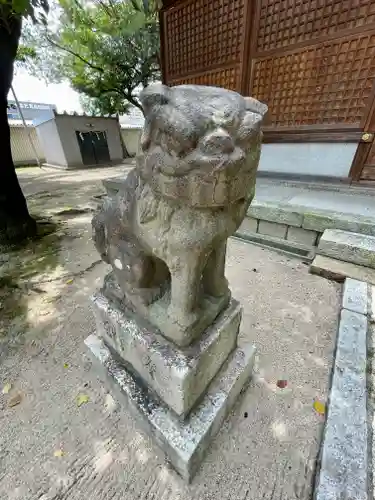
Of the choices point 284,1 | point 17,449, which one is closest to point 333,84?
point 284,1

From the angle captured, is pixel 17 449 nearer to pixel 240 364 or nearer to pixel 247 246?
pixel 240 364

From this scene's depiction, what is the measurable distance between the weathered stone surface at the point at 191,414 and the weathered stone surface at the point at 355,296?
110 cm

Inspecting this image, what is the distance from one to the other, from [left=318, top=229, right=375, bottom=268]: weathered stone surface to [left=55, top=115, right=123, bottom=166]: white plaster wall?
1296 centimetres

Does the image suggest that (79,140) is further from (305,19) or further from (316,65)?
(316,65)

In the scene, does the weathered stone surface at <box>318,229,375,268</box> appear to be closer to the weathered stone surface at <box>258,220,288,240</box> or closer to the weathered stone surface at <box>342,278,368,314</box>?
the weathered stone surface at <box>342,278,368,314</box>

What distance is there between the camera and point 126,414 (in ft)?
4.95

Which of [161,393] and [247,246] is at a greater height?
[161,393]

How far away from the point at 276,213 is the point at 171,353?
258cm

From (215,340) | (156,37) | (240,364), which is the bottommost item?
(240,364)

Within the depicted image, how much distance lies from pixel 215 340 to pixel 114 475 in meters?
0.84

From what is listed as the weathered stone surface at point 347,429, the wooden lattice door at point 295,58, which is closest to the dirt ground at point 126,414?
the weathered stone surface at point 347,429

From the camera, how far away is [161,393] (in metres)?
1.33

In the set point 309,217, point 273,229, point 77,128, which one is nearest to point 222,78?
point 273,229

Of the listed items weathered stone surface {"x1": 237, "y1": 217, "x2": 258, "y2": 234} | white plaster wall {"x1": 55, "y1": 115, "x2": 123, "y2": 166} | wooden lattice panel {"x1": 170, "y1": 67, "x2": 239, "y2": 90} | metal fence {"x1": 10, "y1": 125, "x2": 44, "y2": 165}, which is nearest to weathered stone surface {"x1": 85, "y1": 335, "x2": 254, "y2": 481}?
weathered stone surface {"x1": 237, "y1": 217, "x2": 258, "y2": 234}
